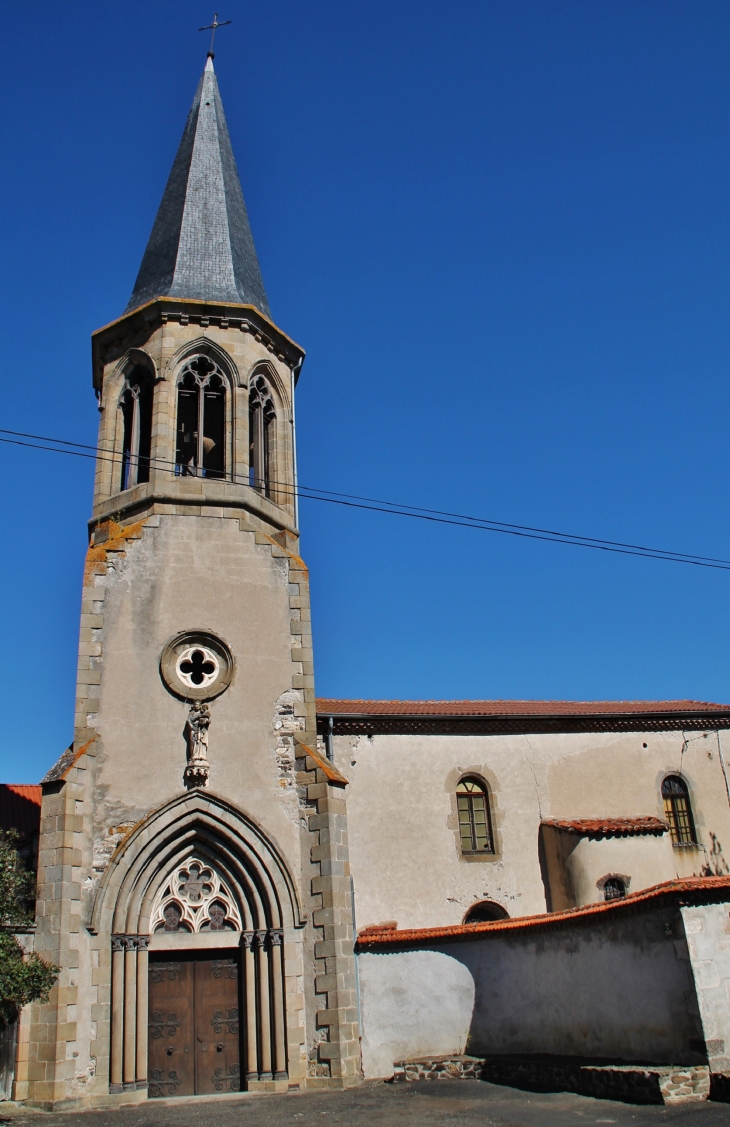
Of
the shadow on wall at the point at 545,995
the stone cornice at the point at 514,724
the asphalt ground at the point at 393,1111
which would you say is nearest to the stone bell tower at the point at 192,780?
the asphalt ground at the point at 393,1111

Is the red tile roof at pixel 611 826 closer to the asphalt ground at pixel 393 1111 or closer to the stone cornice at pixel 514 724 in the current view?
the stone cornice at pixel 514 724

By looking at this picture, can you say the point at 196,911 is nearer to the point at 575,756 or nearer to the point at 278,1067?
the point at 278,1067

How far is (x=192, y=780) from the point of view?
13336 millimetres

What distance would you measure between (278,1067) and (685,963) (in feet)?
19.0

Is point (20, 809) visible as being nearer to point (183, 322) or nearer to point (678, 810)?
point (183, 322)

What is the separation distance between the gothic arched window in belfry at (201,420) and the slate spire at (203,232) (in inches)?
62.0

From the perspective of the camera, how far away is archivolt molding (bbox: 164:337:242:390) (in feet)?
53.6

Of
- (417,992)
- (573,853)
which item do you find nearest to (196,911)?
(417,992)

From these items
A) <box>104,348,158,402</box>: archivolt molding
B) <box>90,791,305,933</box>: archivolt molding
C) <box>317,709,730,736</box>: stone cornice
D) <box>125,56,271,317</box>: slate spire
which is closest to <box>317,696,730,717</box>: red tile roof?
<box>317,709,730,736</box>: stone cornice

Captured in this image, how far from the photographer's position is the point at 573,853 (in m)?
17.2

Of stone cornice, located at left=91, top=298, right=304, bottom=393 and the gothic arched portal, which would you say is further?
stone cornice, located at left=91, top=298, right=304, bottom=393

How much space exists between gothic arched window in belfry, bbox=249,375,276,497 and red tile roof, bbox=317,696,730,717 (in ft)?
15.7

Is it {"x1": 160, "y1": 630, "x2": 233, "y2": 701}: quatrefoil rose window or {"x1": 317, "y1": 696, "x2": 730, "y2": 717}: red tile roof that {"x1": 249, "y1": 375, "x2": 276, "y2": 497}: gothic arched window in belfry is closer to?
{"x1": 160, "y1": 630, "x2": 233, "y2": 701}: quatrefoil rose window

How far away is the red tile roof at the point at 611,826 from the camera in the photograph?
677 inches
